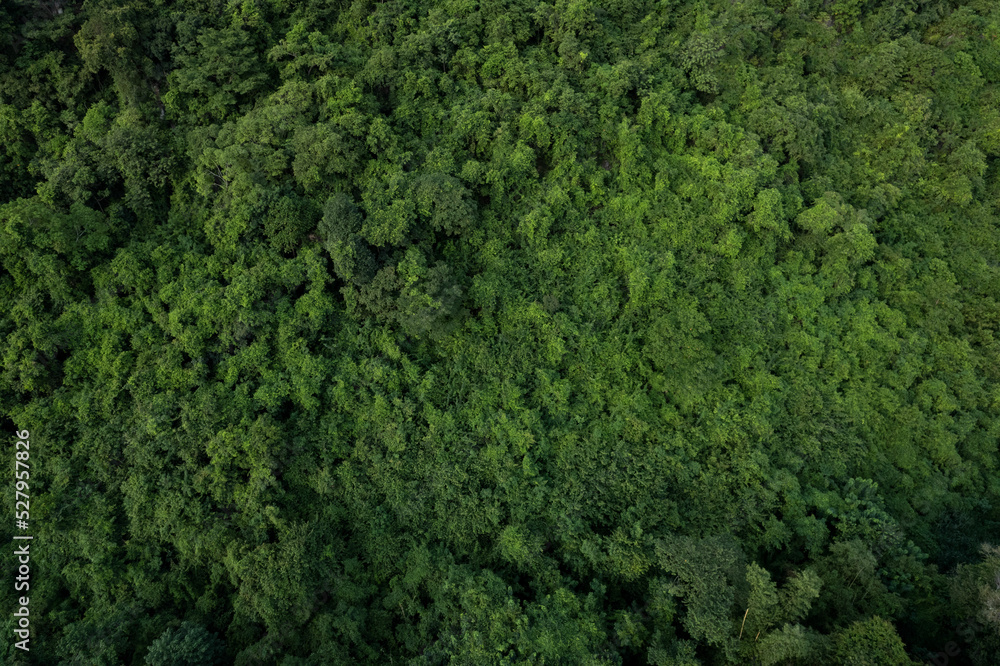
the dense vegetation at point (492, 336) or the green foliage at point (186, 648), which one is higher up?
the dense vegetation at point (492, 336)

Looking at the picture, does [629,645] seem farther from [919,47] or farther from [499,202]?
[919,47]

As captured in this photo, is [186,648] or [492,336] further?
[492,336]

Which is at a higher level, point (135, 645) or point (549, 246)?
point (549, 246)

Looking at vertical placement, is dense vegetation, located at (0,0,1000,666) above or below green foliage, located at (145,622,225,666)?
above

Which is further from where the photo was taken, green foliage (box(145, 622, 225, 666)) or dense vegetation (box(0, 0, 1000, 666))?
dense vegetation (box(0, 0, 1000, 666))

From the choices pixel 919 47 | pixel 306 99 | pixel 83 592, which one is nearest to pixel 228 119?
pixel 306 99

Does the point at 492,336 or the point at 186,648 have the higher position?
the point at 492,336

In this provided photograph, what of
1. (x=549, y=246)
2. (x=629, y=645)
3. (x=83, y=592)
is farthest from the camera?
(x=549, y=246)

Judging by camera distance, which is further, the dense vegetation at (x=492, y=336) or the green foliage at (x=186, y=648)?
the dense vegetation at (x=492, y=336)
